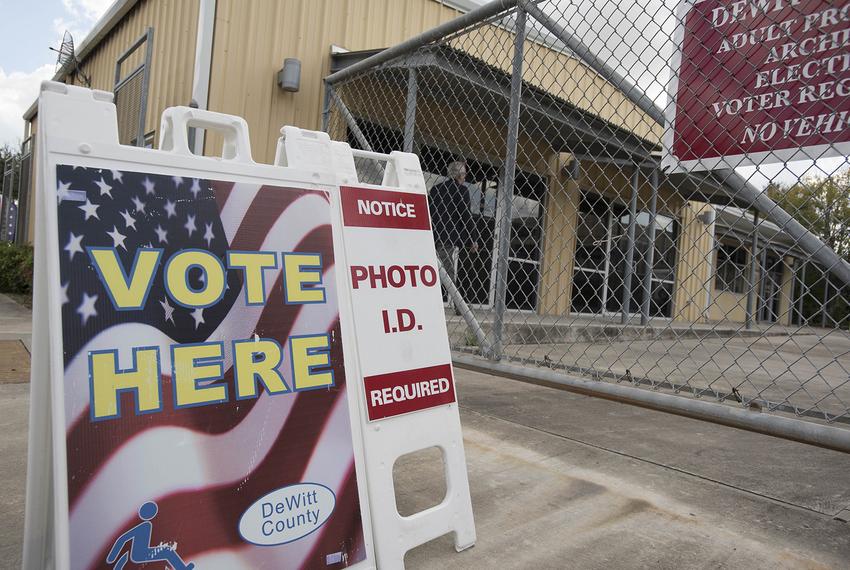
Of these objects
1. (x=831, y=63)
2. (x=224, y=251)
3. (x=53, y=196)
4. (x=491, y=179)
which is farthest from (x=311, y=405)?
(x=491, y=179)

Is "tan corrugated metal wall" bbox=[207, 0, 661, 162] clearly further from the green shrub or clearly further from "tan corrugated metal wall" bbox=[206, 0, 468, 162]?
the green shrub

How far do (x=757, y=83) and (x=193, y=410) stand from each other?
2.23m

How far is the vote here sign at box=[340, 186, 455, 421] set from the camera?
1.57 metres

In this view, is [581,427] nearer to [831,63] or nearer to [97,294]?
[831,63]

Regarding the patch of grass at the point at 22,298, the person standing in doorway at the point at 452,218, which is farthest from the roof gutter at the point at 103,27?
the person standing in doorway at the point at 452,218

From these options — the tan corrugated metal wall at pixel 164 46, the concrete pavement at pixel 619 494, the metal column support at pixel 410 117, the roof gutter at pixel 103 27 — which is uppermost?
the roof gutter at pixel 103 27

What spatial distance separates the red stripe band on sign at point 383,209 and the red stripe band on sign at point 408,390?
0.45 meters

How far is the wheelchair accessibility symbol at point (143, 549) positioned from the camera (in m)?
1.09

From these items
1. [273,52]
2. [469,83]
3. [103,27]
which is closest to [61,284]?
[273,52]

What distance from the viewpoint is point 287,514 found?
4.27ft

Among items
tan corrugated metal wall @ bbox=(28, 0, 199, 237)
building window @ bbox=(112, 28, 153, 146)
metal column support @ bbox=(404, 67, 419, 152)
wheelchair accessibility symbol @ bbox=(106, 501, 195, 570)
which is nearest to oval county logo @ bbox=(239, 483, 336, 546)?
wheelchair accessibility symbol @ bbox=(106, 501, 195, 570)

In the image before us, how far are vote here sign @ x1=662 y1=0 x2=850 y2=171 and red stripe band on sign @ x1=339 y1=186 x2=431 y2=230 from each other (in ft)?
3.81

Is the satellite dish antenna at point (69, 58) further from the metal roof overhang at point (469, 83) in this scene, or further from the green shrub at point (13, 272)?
the metal roof overhang at point (469, 83)

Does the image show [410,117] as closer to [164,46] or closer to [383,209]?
[383,209]
